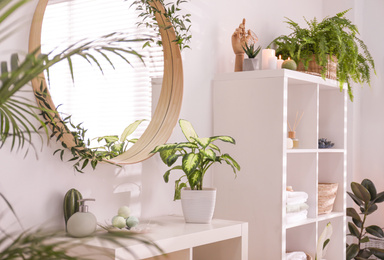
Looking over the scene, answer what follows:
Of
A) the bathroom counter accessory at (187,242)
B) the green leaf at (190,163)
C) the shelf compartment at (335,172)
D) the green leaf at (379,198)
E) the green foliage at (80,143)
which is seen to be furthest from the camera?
the green leaf at (379,198)

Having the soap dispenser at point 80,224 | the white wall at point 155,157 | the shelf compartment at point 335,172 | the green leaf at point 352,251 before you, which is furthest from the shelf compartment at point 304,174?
the soap dispenser at point 80,224

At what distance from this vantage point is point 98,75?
187 centimetres

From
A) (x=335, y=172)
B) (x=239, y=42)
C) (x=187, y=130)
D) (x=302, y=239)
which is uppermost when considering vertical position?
(x=239, y=42)

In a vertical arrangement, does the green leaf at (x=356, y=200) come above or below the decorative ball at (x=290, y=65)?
below

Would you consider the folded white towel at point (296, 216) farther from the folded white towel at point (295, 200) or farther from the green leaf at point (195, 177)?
the green leaf at point (195, 177)

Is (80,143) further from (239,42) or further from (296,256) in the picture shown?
(296,256)

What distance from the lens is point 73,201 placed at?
1724 mm

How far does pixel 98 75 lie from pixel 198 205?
24.6 inches

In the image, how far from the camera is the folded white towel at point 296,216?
240 cm

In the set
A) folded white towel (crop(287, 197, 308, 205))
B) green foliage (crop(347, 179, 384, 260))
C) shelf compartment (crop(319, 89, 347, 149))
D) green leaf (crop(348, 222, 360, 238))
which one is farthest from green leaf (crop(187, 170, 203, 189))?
green leaf (crop(348, 222, 360, 238))

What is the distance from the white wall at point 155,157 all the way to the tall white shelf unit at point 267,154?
0.13 metres

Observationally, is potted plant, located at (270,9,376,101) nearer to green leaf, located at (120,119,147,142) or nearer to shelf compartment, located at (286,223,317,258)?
shelf compartment, located at (286,223,317,258)

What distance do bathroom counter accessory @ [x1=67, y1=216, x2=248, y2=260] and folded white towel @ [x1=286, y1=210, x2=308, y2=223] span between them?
1.38ft

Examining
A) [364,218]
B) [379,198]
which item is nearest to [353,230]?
[364,218]
